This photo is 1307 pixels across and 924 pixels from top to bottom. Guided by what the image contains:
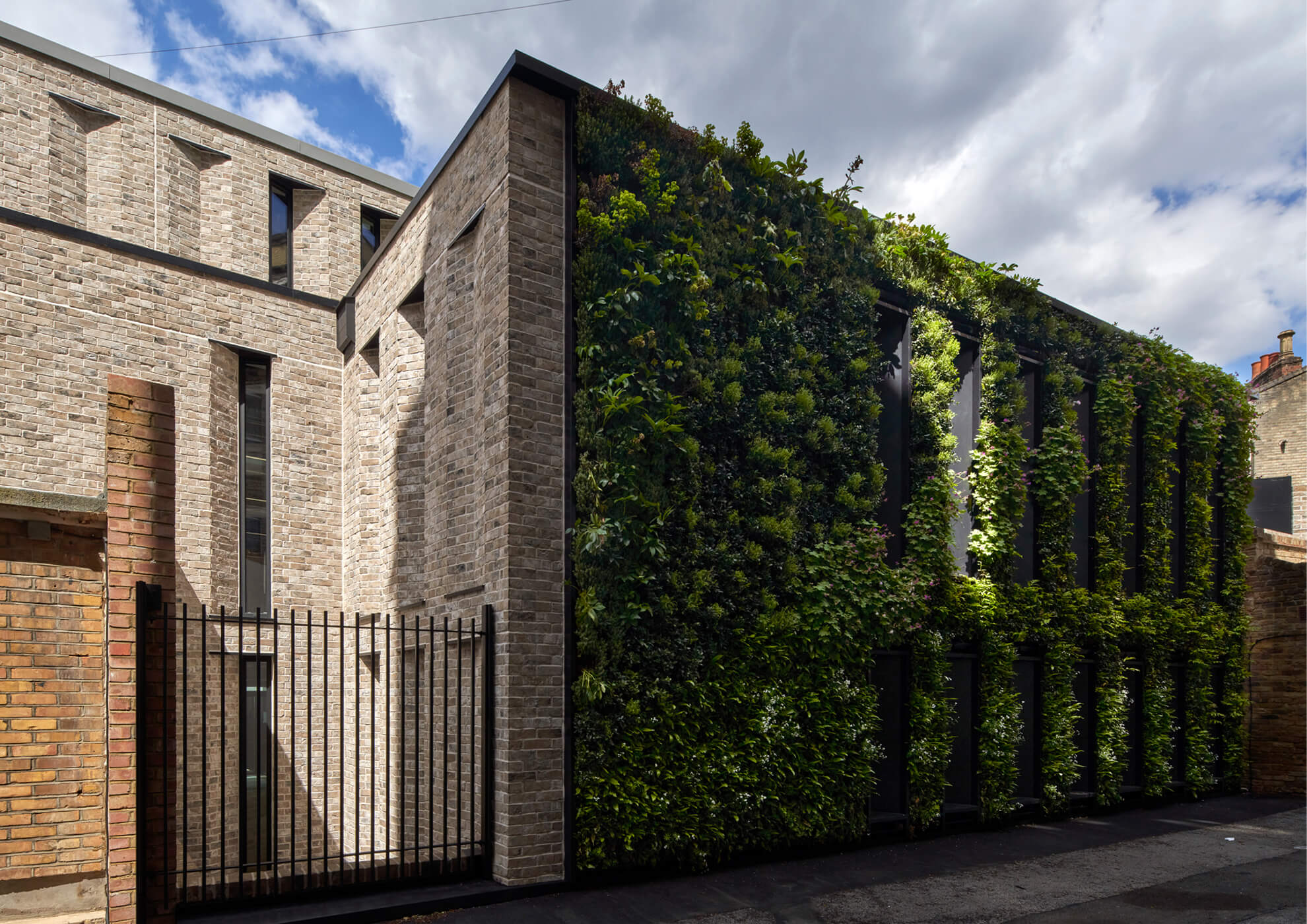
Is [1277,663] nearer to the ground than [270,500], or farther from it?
nearer to the ground

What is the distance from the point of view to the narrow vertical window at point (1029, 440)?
40.0 ft

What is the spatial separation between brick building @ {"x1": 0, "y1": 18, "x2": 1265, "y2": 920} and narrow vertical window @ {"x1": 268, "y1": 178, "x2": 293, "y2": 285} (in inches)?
2.4

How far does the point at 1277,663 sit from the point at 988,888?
10.6 metres

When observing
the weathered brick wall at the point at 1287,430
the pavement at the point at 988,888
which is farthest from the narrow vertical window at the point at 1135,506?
the weathered brick wall at the point at 1287,430

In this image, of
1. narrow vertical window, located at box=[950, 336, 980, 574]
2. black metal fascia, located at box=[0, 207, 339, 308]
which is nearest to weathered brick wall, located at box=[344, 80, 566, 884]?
black metal fascia, located at box=[0, 207, 339, 308]

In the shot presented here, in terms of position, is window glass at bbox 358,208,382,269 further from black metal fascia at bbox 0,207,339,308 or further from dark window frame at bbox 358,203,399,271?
black metal fascia at bbox 0,207,339,308

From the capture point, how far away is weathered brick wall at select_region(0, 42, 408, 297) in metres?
12.2

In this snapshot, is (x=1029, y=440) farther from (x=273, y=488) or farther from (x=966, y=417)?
(x=273, y=488)

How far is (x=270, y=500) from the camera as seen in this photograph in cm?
1228

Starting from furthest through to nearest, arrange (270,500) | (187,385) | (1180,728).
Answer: (1180,728)
(270,500)
(187,385)

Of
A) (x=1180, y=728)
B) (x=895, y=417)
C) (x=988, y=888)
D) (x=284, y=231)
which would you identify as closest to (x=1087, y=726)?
(x=1180, y=728)

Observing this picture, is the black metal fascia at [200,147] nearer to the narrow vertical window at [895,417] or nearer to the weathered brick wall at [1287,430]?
the narrow vertical window at [895,417]

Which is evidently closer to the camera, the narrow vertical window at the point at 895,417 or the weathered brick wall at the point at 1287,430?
the narrow vertical window at the point at 895,417

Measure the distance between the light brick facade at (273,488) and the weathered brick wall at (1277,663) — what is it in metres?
13.9
